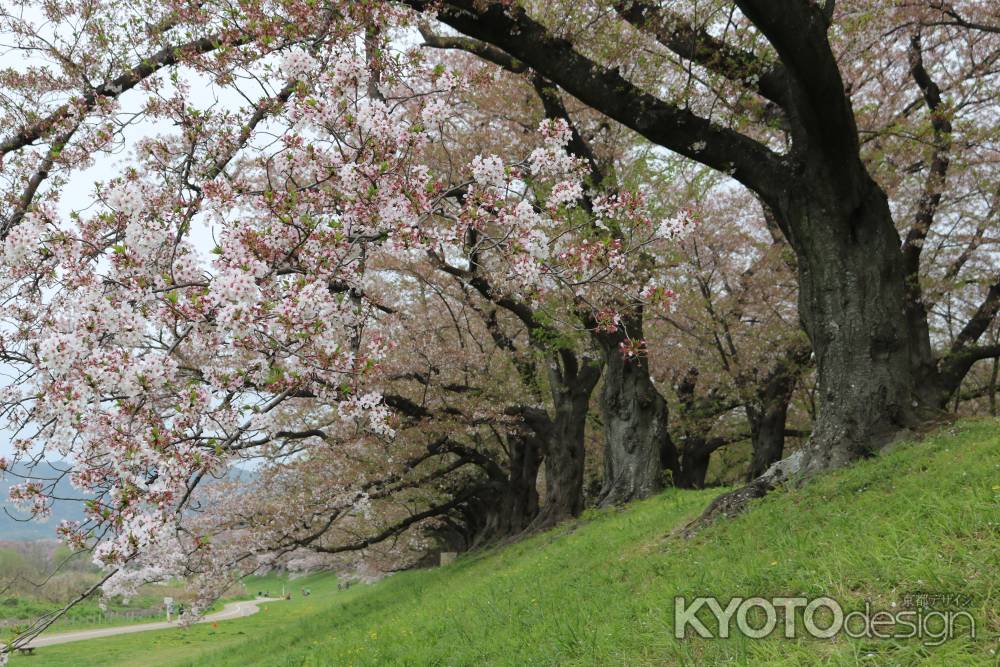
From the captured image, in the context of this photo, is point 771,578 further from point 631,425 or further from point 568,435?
point 568,435

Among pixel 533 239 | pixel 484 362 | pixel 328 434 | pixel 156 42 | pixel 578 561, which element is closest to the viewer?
pixel 533 239

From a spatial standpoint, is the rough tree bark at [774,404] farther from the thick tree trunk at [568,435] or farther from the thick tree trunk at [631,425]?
the thick tree trunk at [568,435]

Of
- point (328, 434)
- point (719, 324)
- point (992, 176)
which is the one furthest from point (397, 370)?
point (992, 176)

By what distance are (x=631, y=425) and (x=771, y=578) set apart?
330 inches

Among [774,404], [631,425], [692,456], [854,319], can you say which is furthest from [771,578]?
[692,456]

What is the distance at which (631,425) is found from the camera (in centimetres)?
1248

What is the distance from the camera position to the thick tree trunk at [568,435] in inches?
568

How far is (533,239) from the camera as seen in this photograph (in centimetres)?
598

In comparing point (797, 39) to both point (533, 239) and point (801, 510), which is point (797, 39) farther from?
point (801, 510)

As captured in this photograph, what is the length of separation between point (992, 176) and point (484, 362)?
1131 centimetres

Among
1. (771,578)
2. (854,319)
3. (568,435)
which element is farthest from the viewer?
(568,435)

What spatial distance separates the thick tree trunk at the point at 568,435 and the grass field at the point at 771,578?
19.2 ft

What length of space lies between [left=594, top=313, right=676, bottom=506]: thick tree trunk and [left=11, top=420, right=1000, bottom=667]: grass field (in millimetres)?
3889

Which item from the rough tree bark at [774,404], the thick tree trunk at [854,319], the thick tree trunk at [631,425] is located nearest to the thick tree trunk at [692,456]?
the rough tree bark at [774,404]
